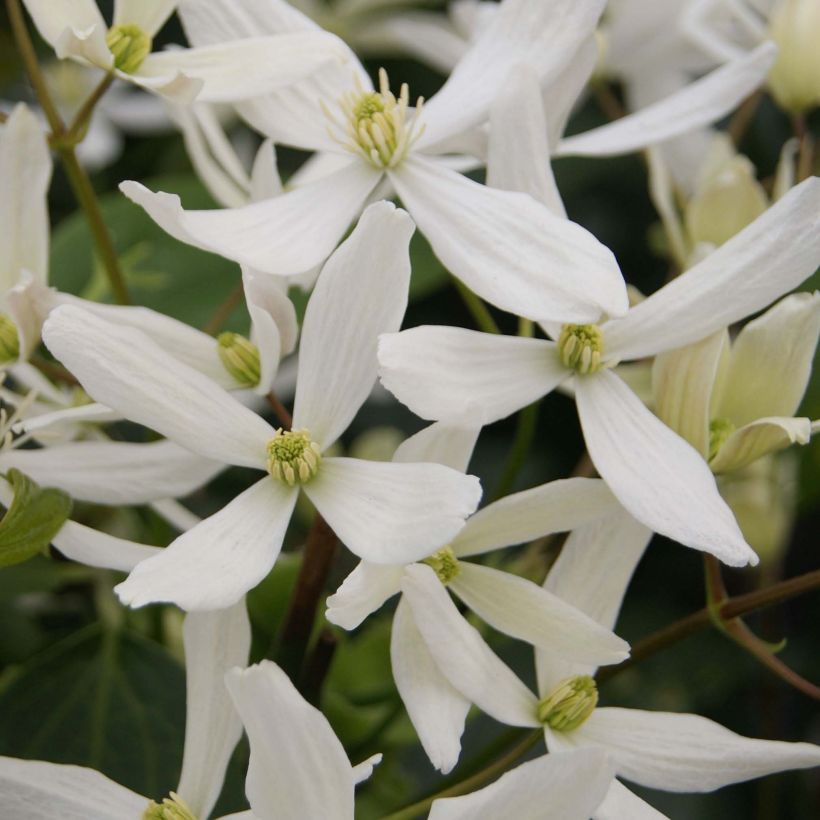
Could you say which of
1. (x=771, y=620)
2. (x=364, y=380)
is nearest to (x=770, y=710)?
(x=771, y=620)

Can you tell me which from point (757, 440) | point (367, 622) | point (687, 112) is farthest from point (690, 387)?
point (367, 622)

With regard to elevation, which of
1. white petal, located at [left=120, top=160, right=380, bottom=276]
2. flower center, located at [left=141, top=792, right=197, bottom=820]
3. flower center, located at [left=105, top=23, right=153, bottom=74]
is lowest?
flower center, located at [left=141, top=792, right=197, bottom=820]

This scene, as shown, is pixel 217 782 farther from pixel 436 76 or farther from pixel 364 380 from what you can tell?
pixel 436 76

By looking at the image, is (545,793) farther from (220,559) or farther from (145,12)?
(145,12)

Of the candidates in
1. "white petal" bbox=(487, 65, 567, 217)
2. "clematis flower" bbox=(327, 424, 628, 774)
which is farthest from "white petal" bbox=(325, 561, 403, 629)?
"white petal" bbox=(487, 65, 567, 217)

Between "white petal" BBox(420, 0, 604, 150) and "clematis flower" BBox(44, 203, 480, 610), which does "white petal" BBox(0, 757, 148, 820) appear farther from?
"white petal" BBox(420, 0, 604, 150)

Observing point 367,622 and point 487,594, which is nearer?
point 487,594
